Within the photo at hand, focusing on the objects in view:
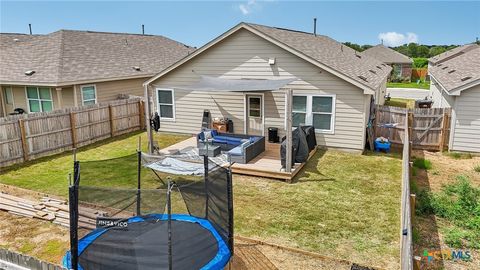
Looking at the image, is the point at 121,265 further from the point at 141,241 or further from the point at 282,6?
A: the point at 282,6

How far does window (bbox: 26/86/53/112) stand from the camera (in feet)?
55.3

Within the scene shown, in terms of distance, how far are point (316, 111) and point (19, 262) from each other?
10577 mm

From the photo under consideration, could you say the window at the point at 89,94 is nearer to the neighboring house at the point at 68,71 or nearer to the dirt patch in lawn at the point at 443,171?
the neighboring house at the point at 68,71

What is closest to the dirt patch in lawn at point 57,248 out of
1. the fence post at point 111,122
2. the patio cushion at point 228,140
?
the patio cushion at point 228,140

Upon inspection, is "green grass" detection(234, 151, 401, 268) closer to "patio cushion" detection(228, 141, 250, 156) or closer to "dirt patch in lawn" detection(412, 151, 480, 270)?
"dirt patch in lawn" detection(412, 151, 480, 270)

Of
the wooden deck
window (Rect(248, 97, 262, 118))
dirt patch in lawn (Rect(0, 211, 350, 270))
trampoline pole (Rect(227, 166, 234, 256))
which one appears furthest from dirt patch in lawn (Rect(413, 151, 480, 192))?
trampoline pole (Rect(227, 166, 234, 256))

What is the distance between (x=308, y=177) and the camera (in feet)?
34.7

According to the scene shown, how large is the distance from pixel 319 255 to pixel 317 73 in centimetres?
799

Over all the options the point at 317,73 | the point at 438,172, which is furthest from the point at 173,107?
the point at 438,172

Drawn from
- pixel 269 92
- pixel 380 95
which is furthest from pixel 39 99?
pixel 380 95

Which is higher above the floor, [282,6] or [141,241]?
[282,6]

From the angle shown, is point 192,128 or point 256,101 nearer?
point 256,101

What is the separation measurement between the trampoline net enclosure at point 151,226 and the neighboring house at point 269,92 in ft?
23.2

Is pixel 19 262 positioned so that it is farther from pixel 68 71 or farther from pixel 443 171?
Result: pixel 68 71
